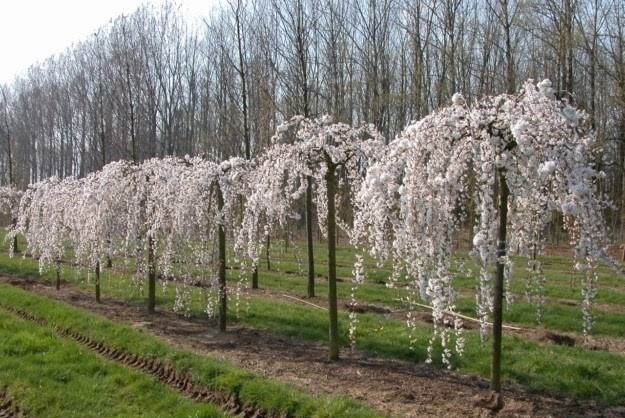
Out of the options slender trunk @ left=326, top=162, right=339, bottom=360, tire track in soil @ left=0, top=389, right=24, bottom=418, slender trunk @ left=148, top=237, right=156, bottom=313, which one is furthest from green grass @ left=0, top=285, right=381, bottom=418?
slender trunk @ left=148, top=237, right=156, bottom=313

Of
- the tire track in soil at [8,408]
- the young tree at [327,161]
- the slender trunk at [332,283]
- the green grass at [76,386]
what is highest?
the young tree at [327,161]

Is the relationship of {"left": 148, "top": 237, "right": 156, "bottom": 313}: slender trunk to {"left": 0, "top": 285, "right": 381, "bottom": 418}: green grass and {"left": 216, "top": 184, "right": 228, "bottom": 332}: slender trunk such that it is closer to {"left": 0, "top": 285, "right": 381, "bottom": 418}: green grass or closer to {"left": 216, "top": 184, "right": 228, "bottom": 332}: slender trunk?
{"left": 0, "top": 285, "right": 381, "bottom": 418}: green grass

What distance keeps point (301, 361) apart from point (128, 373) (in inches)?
96.8

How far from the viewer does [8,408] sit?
22.8 feet

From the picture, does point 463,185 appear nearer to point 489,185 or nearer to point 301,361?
point 489,185

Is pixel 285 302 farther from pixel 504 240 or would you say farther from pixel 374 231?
pixel 504 240

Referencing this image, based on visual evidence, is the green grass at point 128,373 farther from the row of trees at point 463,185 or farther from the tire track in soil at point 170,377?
the row of trees at point 463,185

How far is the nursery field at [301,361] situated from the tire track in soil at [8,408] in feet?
0.19

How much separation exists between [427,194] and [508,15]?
21312 mm

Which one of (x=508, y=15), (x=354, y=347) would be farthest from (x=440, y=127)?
(x=508, y=15)

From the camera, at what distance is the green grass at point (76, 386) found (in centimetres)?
667

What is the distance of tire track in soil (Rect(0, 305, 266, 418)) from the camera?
21.5 ft

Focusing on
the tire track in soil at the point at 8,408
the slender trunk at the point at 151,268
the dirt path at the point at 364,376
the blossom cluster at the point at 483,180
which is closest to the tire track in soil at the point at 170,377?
the tire track in soil at the point at 8,408

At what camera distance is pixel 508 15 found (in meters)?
24.0
